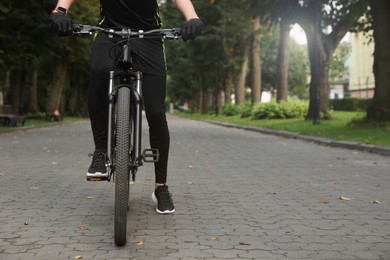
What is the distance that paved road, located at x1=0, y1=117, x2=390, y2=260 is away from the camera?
3.72m

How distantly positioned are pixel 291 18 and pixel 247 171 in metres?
14.2

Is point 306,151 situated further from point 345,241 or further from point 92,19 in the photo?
point 92,19

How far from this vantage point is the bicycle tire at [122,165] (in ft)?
12.1

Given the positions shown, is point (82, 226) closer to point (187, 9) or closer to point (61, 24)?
point (61, 24)

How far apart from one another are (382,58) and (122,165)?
50.1 ft

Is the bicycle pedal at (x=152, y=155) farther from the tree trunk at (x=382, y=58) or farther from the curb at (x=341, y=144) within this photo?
the tree trunk at (x=382, y=58)

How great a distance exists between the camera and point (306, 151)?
12445mm

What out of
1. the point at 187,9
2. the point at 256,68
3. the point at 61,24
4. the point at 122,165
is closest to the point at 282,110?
the point at 256,68

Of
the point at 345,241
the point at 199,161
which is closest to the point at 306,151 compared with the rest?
the point at 199,161

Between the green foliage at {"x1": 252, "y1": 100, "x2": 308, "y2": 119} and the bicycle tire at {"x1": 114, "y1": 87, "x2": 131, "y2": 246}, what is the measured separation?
2708 centimetres

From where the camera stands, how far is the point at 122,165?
3783 mm

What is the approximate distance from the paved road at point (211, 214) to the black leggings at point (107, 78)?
0.85 metres

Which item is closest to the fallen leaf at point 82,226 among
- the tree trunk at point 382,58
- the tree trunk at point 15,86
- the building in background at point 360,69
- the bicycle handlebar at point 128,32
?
the bicycle handlebar at point 128,32

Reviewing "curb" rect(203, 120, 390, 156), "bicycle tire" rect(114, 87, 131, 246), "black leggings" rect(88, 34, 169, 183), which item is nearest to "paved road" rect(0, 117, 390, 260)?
"bicycle tire" rect(114, 87, 131, 246)
